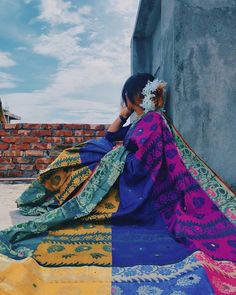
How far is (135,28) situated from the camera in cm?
432

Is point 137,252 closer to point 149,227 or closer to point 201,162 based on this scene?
point 149,227

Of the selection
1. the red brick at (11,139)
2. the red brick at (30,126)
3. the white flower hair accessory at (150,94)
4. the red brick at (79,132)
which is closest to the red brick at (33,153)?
the red brick at (11,139)

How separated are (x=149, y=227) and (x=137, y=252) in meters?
0.43

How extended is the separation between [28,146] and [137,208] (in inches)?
154

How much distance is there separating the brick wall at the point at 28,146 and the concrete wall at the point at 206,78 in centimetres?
329

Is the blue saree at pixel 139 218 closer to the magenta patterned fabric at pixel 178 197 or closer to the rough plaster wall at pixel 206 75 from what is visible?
the magenta patterned fabric at pixel 178 197

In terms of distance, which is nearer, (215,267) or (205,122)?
(215,267)

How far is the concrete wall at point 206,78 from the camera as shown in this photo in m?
2.46

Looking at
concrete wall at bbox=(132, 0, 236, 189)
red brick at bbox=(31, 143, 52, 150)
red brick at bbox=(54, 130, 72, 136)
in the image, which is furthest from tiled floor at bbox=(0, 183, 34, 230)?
red brick at bbox=(54, 130, 72, 136)

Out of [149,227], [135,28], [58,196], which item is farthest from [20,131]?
[149,227]

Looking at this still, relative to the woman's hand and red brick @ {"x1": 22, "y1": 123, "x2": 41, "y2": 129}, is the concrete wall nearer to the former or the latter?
the woman's hand

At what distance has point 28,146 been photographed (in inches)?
218

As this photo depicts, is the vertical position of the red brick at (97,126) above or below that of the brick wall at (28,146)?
above

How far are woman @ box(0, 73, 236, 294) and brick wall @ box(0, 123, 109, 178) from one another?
2861mm
